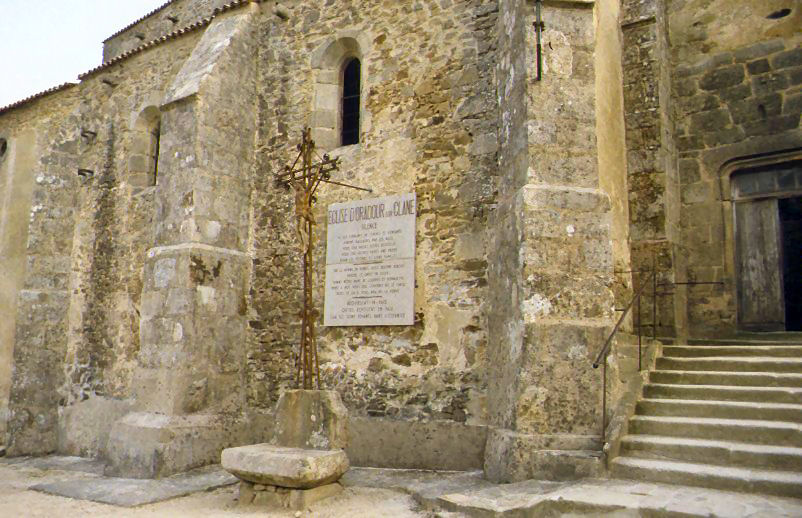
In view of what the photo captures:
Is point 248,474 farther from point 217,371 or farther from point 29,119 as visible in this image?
point 29,119

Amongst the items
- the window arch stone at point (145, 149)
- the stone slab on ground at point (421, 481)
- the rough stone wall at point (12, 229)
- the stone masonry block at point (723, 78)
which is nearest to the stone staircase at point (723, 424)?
the stone slab on ground at point (421, 481)

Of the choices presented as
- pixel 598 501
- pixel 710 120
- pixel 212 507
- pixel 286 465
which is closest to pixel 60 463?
pixel 212 507

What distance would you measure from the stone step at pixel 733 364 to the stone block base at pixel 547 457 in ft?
5.72

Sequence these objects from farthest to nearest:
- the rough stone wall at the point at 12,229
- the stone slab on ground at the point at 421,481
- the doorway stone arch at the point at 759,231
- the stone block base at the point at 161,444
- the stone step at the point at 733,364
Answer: the rough stone wall at the point at 12,229 < the doorway stone arch at the point at 759,231 < the stone block base at the point at 161,444 < the stone step at the point at 733,364 < the stone slab on ground at the point at 421,481

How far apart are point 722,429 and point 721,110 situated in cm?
494

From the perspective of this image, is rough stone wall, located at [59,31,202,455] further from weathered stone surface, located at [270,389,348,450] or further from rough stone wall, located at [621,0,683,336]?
rough stone wall, located at [621,0,683,336]

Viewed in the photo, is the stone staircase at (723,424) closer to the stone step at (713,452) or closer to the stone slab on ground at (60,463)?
the stone step at (713,452)

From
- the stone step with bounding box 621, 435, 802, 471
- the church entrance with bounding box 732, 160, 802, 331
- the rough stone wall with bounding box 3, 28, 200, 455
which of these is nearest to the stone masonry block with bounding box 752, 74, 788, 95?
the church entrance with bounding box 732, 160, 802, 331

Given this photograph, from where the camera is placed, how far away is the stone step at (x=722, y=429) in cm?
525

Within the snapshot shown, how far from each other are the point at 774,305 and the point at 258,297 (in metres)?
6.72

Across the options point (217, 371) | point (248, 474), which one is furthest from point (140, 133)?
point (248, 474)

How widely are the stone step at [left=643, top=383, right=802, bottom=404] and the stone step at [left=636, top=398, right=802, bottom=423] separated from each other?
0.37 ft

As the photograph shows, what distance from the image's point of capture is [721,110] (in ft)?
28.7

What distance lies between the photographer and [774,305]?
842 cm
